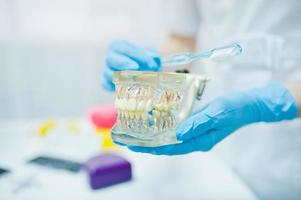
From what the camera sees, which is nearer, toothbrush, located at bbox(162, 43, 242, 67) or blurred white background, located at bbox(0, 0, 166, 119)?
toothbrush, located at bbox(162, 43, 242, 67)

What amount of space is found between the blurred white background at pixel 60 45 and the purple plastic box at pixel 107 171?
0.64 meters

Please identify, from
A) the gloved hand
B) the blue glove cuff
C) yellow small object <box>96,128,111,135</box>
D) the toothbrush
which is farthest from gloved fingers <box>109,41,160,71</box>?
→ yellow small object <box>96,128,111,135</box>

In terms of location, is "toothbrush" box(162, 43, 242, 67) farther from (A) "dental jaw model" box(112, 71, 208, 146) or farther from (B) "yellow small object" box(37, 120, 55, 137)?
(B) "yellow small object" box(37, 120, 55, 137)

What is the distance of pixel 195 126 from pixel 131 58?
0.24 metres

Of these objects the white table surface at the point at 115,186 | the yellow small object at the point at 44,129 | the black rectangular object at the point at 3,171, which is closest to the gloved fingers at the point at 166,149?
the white table surface at the point at 115,186

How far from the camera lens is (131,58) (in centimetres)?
69

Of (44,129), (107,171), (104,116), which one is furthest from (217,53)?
(44,129)

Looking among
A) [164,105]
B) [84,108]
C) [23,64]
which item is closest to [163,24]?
[84,108]

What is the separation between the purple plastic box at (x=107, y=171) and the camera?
66 cm

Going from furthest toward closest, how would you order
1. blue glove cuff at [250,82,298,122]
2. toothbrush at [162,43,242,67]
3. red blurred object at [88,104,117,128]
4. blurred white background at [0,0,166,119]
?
1. blurred white background at [0,0,166,119]
2. red blurred object at [88,104,117,128]
3. blue glove cuff at [250,82,298,122]
4. toothbrush at [162,43,242,67]

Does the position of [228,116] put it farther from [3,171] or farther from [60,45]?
[60,45]

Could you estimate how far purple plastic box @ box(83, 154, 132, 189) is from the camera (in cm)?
66

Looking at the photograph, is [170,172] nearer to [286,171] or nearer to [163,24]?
[286,171]

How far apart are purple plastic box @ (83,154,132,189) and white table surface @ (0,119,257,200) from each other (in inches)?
0.6
